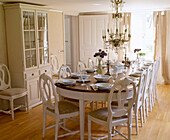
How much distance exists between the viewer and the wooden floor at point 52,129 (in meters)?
3.62

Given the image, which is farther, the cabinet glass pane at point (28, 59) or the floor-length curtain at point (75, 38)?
the floor-length curtain at point (75, 38)

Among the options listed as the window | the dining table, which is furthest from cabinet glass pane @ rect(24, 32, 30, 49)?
the window

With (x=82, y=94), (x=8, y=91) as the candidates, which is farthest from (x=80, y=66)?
(x=8, y=91)

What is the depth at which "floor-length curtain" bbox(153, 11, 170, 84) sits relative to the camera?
6.89 metres

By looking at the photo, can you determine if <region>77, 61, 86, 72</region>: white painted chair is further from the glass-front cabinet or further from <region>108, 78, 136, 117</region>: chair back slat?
the glass-front cabinet

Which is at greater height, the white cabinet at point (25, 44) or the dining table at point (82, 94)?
the white cabinet at point (25, 44)

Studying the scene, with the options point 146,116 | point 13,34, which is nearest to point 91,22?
point 13,34

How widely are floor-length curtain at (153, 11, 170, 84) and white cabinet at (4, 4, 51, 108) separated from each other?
3.67 metres

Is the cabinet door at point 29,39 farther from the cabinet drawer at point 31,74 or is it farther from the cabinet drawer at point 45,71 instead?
the cabinet drawer at point 45,71

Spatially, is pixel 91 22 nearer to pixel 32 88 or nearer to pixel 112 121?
pixel 32 88

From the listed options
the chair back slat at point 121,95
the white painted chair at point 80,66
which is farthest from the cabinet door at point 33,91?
the chair back slat at point 121,95

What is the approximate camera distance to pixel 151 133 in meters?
3.71

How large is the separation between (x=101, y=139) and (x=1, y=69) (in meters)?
2.58

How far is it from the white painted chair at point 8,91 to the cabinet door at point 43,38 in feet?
2.72
